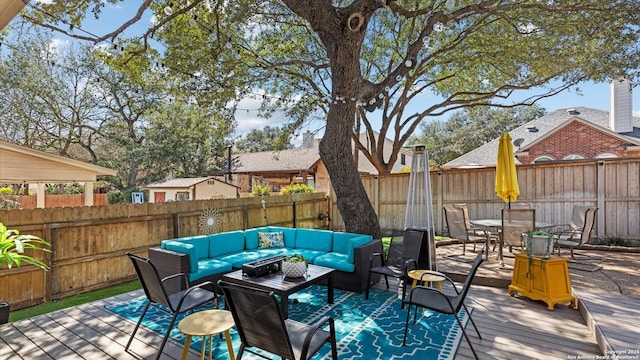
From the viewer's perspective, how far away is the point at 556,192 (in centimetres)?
776

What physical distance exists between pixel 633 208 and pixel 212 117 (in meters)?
10.2

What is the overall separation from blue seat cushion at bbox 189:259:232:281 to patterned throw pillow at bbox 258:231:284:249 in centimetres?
125

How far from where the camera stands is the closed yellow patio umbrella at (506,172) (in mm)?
5777

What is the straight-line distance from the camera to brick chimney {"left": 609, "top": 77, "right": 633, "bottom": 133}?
11.9 metres

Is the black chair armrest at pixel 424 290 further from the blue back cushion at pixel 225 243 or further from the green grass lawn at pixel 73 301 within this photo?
the green grass lawn at pixel 73 301

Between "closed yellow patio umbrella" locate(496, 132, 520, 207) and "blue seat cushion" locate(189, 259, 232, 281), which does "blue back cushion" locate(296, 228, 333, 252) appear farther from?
"closed yellow patio umbrella" locate(496, 132, 520, 207)

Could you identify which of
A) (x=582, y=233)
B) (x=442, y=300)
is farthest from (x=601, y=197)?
(x=442, y=300)

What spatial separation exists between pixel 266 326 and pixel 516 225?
5.10 m

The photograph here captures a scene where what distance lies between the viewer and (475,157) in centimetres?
1458

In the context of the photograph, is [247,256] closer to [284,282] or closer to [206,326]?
[284,282]

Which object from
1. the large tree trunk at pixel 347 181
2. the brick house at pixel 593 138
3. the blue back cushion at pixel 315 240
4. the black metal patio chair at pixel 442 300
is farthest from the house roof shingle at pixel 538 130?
the black metal patio chair at pixel 442 300

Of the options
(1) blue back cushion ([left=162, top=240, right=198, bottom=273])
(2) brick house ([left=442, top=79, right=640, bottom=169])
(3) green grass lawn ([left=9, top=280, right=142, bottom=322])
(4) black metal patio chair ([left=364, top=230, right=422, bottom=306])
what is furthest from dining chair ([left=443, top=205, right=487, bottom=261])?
(3) green grass lawn ([left=9, top=280, right=142, bottom=322])

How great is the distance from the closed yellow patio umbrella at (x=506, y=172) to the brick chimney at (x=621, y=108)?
399 inches

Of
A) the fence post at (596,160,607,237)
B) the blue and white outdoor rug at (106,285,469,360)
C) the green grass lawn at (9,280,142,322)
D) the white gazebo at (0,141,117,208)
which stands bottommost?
the green grass lawn at (9,280,142,322)
